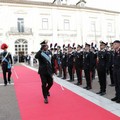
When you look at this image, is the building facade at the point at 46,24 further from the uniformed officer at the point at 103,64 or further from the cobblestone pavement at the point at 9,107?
the uniformed officer at the point at 103,64

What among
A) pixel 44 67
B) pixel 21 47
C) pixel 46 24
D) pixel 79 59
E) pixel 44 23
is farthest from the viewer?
pixel 46 24

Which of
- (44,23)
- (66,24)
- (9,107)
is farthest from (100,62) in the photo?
(66,24)

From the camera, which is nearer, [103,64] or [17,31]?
[103,64]

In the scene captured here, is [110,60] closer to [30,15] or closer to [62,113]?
[62,113]

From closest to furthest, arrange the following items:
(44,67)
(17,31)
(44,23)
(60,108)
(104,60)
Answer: (60,108)
(44,67)
(104,60)
(17,31)
(44,23)

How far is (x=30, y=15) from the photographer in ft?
134

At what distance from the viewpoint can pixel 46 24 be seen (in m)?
42.1

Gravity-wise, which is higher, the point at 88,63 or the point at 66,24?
the point at 66,24

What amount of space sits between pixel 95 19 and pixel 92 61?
37.7 metres

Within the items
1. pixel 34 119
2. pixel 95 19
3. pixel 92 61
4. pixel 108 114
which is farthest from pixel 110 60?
pixel 95 19

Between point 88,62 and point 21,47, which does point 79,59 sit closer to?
point 88,62

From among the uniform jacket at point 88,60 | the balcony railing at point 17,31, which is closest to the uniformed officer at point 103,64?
the uniform jacket at point 88,60

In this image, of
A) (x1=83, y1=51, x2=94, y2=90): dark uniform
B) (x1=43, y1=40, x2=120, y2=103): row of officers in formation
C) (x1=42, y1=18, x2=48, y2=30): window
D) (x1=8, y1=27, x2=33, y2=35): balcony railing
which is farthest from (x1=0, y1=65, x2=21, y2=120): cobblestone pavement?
(x1=42, y1=18, x2=48, y2=30): window

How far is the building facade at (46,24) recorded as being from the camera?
39.4 m
